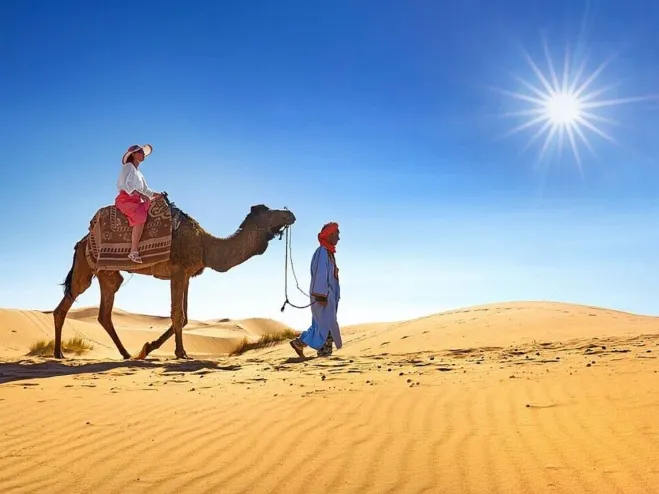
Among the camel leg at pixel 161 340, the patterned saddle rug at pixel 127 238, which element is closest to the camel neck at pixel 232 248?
the camel leg at pixel 161 340

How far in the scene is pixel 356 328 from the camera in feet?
69.7

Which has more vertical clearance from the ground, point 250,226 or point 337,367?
point 250,226

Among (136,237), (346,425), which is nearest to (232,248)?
(136,237)

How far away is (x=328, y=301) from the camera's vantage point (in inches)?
436

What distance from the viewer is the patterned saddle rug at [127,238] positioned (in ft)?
34.3

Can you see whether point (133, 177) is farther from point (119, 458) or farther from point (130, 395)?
point (119, 458)

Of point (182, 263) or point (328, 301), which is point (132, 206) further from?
point (328, 301)

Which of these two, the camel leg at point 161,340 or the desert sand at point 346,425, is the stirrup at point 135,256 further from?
the desert sand at point 346,425

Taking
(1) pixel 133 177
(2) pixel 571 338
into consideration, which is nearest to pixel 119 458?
(1) pixel 133 177

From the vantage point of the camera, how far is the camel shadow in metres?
7.94

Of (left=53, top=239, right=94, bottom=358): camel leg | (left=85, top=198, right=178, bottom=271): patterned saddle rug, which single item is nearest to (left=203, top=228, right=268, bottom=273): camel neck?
(left=85, top=198, right=178, bottom=271): patterned saddle rug

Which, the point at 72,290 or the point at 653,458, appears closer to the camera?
the point at 653,458

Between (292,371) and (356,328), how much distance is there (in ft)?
42.6

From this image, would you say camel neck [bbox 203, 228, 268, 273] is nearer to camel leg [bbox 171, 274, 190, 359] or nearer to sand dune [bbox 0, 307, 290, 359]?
camel leg [bbox 171, 274, 190, 359]
